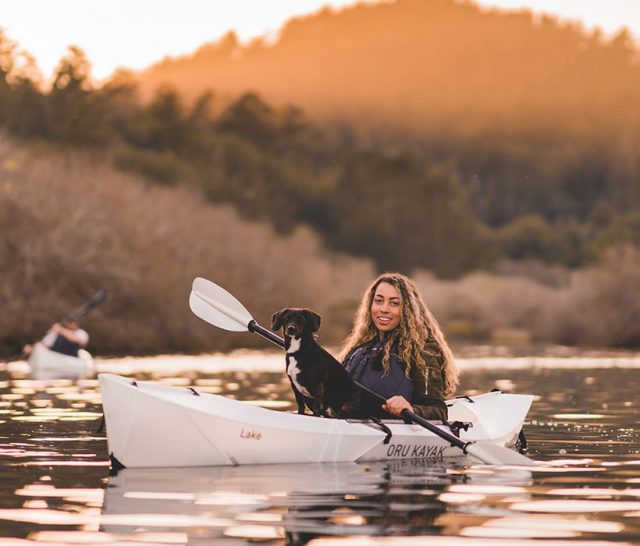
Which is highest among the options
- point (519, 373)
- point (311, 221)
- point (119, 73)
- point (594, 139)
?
point (594, 139)

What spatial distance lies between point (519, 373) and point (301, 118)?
7154 cm

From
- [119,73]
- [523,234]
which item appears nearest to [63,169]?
[119,73]

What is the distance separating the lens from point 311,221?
259 ft

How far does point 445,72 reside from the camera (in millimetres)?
171000

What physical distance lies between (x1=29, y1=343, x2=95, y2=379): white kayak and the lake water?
10.5 meters

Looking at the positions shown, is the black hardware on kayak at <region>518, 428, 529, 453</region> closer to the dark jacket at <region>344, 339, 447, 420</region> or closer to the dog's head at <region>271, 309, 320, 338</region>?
the dark jacket at <region>344, 339, 447, 420</region>

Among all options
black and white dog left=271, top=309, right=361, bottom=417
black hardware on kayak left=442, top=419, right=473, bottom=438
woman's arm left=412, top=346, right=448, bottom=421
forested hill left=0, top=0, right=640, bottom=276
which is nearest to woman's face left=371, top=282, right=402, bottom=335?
woman's arm left=412, top=346, right=448, bottom=421

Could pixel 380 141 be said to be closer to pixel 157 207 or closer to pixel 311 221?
pixel 311 221

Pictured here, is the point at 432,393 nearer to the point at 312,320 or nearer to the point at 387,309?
the point at 387,309

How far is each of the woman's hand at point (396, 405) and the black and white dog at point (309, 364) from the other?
299 mm

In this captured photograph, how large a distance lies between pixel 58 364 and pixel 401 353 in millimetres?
15715

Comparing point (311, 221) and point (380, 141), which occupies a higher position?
point (380, 141)

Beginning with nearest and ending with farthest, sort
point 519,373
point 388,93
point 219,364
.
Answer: point 519,373
point 219,364
point 388,93

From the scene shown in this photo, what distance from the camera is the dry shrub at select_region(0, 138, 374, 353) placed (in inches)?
1435
